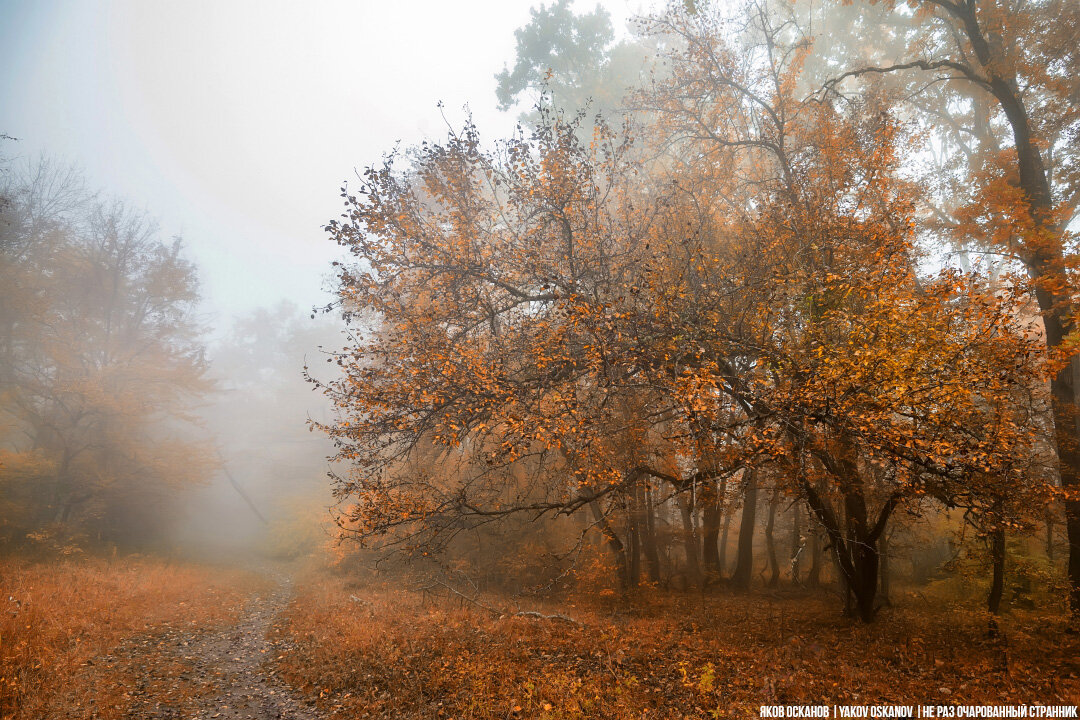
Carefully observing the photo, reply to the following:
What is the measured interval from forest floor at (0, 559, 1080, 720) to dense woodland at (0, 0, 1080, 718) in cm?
9

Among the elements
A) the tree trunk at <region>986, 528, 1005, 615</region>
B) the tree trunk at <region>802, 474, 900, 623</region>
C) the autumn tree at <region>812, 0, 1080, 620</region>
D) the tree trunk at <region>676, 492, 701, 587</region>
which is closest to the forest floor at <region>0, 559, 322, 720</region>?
the tree trunk at <region>802, 474, 900, 623</region>

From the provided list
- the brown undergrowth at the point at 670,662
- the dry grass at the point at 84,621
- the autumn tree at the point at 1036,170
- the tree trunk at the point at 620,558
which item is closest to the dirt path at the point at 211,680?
the dry grass at the point at 84,621

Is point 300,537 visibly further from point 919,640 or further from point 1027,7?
point 1027,7

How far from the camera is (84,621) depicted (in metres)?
10.3

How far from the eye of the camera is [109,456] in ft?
65.9

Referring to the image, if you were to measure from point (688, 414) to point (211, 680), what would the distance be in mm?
10419

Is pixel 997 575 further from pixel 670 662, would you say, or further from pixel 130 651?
pixel 130 651

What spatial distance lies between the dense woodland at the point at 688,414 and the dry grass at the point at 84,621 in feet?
0.30

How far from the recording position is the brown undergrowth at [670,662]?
6.59 metres

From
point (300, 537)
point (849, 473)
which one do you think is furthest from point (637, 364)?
point (300, 537)

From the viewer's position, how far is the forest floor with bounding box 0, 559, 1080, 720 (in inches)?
266

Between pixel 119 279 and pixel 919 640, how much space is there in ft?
108

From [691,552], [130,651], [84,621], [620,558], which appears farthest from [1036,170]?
[84,621]

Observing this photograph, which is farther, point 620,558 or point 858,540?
point 620,558
